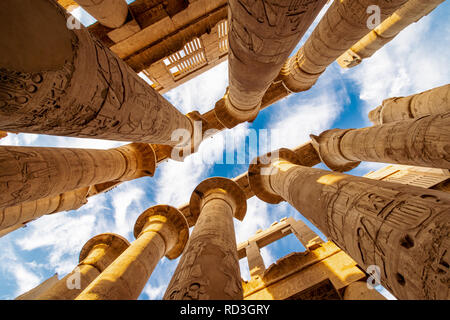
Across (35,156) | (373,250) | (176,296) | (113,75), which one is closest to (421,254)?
(373,250)

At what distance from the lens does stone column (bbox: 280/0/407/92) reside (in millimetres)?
4512

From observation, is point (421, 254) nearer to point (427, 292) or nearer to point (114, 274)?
point (427, 292)

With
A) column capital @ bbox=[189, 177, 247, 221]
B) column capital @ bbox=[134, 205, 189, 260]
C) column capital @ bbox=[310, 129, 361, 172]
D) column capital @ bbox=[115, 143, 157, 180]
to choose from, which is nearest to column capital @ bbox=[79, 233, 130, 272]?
column capital @ bbox=[134, 205, 189, 260]

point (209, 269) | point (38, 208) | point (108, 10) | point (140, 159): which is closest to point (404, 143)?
point (209, 269)

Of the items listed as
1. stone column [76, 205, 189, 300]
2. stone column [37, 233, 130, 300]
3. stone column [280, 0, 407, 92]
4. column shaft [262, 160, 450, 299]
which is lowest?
stone column [37, 233, 130, 300]

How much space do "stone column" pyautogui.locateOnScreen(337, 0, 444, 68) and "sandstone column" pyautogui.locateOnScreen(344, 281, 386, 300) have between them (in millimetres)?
10237

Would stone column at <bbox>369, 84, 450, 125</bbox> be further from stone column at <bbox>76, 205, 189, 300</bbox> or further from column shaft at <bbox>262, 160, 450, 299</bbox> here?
stone column at <bbox>76, 205, 189, 300</bbox>

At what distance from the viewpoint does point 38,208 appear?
723cm

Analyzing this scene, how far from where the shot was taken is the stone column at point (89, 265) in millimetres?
6355

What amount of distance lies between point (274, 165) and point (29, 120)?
693 centimetres

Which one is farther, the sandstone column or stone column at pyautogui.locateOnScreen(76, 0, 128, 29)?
stone column at pyautogui.locateOnScreen(76, 0, 128, 29)

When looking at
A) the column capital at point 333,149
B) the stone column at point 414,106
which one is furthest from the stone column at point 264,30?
the column capital at point 333,149

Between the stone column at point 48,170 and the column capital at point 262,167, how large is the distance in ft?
17.8

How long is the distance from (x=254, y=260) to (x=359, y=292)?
17.6 feet
